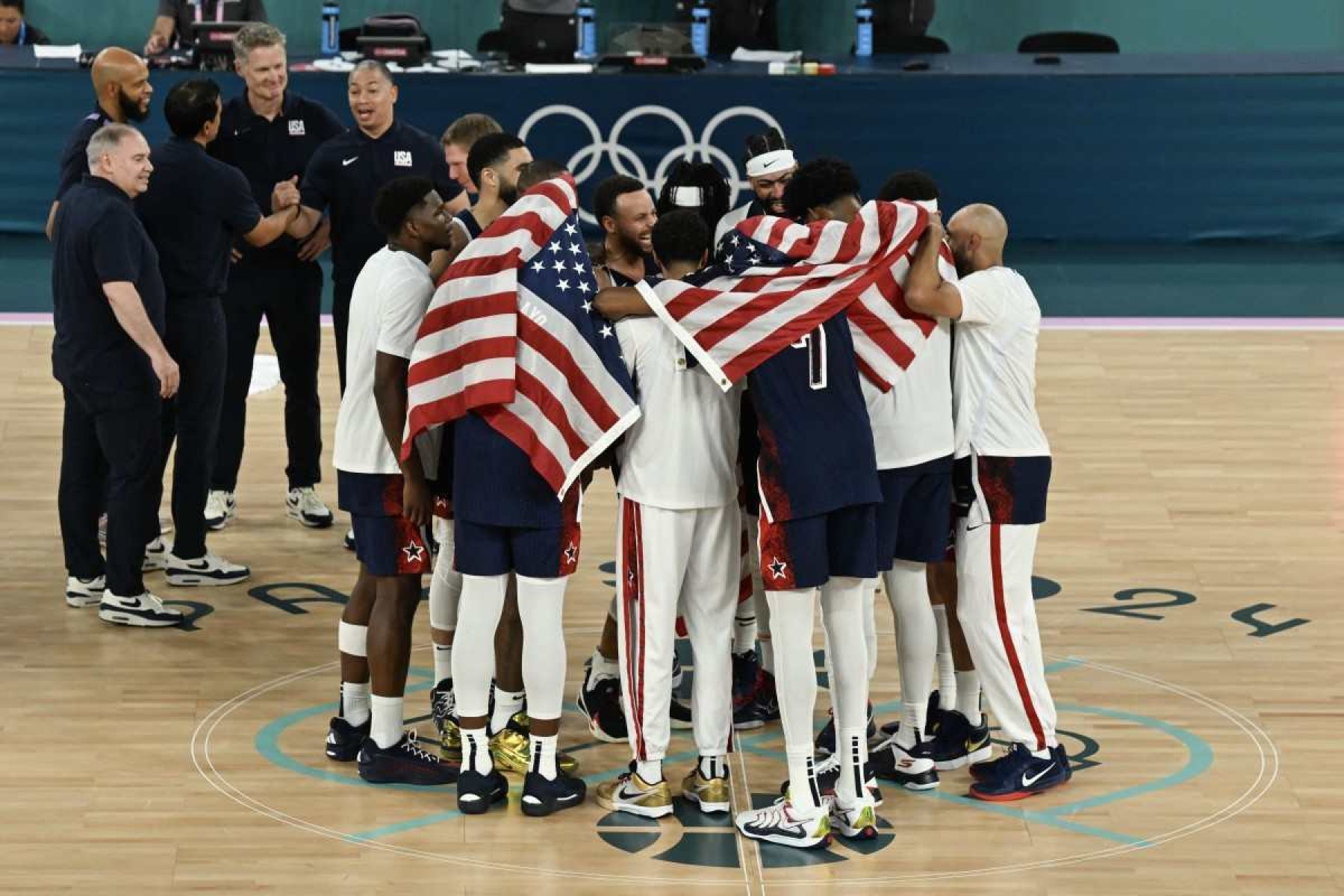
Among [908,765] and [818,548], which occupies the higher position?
[818,548]

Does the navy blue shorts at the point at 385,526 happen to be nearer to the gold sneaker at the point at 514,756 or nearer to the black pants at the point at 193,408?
the gold sneaker at the point at 514,756

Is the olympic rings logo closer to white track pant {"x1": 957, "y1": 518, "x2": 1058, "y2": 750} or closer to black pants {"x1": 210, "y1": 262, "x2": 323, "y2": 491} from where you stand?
black pants {"x1": 210, "y1": 262, "x2": 323, "y2": 491}

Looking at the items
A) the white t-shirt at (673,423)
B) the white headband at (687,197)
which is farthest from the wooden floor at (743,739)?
the white headband at (687,197)

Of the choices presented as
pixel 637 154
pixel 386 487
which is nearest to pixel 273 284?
pixel 386 487

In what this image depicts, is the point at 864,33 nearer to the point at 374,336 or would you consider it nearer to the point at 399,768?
the point at 374,336

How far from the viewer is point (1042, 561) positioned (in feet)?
27.7

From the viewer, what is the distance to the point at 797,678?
569 cm

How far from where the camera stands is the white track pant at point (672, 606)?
585cm

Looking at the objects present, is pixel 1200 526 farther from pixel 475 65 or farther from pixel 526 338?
pixel 475 65

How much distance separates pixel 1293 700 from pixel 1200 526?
6.72 feet

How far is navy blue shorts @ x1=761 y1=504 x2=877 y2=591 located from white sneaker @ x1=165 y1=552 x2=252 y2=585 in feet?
10.8

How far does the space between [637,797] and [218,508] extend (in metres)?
3.54

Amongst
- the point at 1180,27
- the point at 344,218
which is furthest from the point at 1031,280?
the point at 344,218

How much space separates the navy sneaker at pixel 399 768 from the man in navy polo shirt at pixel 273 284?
2.62m
